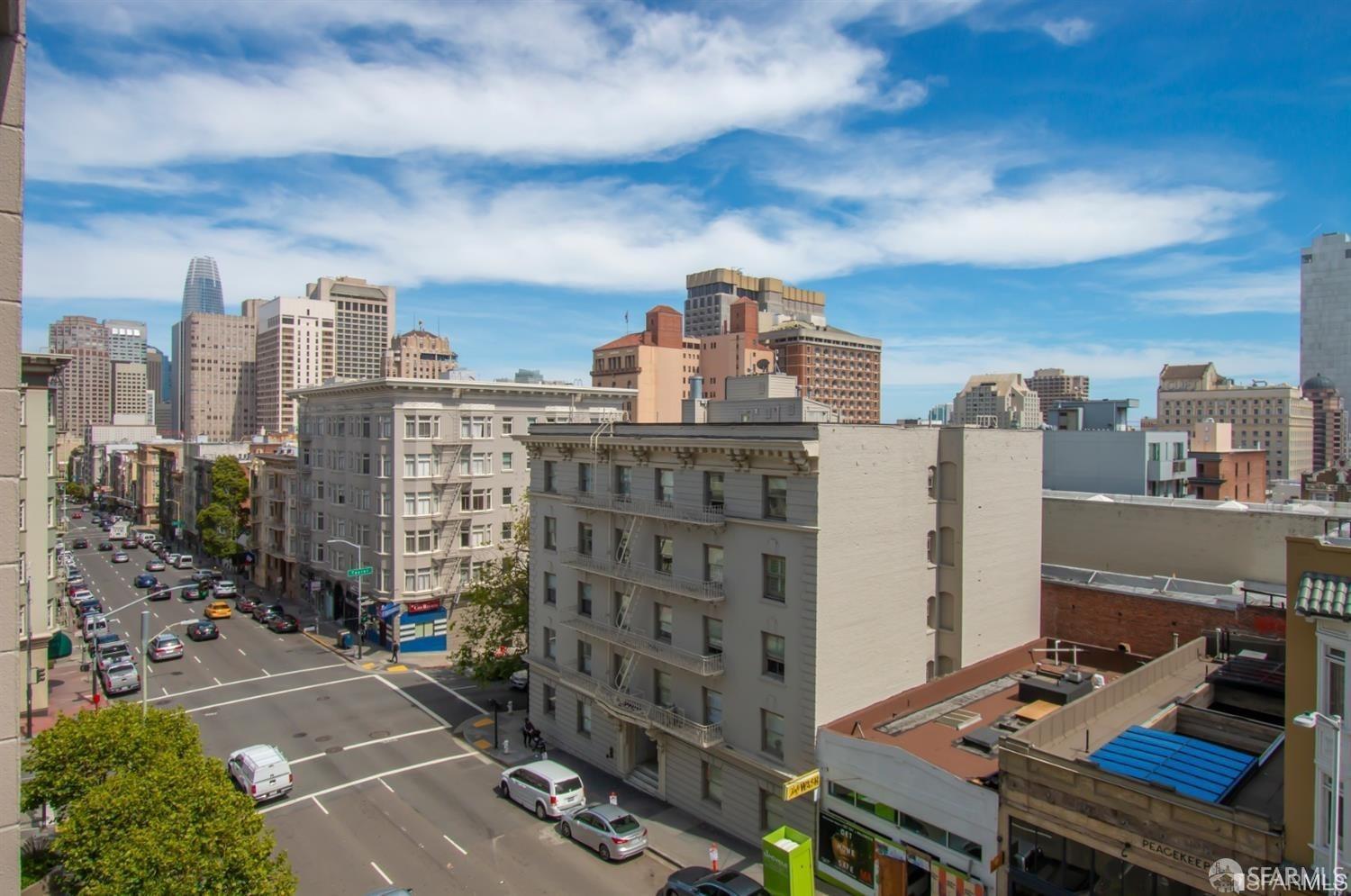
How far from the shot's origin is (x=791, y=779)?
85.7 ft

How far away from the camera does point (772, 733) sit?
92.3 ft

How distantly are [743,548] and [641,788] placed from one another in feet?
39.8

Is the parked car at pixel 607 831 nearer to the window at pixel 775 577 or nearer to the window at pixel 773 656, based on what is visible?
the window at pixel 773 656

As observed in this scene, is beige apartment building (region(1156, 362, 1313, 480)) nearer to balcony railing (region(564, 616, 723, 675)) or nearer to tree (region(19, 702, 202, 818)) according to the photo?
balcony railing (region(564, 616, 723, 675))

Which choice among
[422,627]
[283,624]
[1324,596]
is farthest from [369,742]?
[1324,596]

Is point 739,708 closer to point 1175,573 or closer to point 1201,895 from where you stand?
point 1201,895

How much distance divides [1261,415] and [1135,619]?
185426 millimetres

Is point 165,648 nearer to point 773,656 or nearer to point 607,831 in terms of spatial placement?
point 607,831

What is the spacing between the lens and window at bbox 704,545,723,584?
30.2 meters

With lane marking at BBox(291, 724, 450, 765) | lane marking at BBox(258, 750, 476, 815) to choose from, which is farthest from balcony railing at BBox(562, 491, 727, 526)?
lane marking at BBox(291, 724, 450, 765)

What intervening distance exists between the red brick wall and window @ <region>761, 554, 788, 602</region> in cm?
1596

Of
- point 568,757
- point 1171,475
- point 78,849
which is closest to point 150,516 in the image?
point 568,757

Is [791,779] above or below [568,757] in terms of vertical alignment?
above

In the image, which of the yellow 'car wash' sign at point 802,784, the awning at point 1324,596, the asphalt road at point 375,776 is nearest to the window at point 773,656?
the yellow 'car wash' sign at point 802,784
